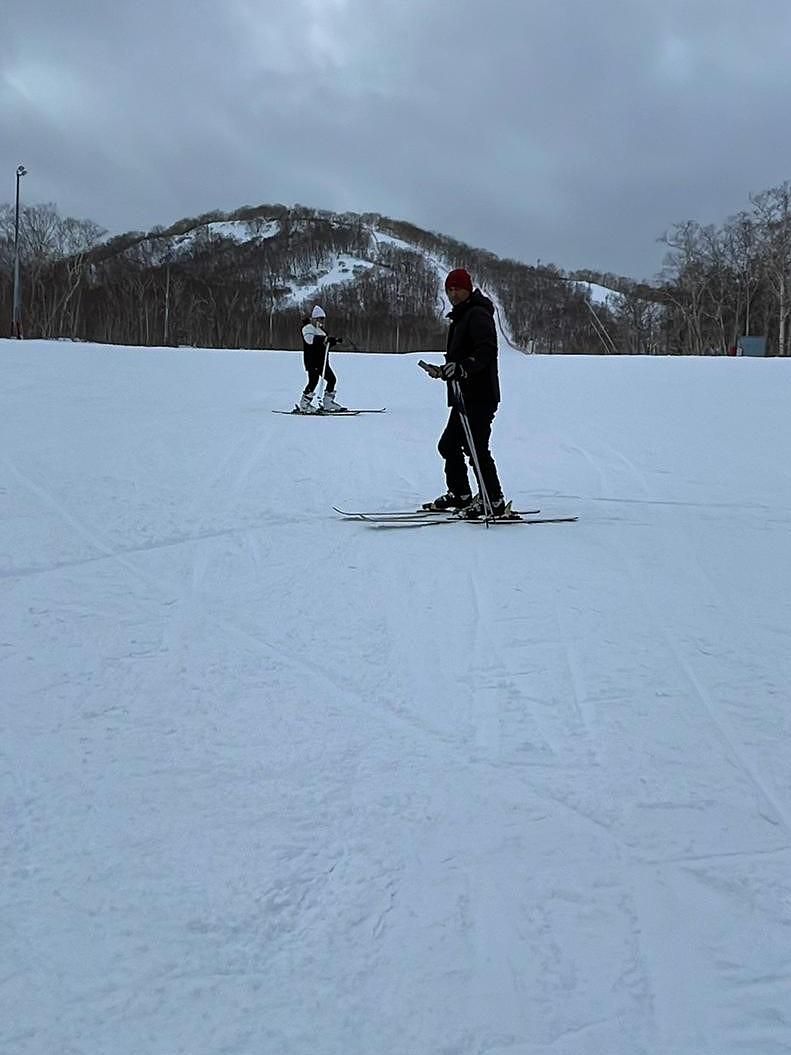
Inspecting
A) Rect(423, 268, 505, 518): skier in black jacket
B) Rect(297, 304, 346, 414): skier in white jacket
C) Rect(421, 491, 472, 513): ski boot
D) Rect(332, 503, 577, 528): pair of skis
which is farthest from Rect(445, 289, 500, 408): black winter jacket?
Rect(297, 304, 346, 414): skier in white jacket

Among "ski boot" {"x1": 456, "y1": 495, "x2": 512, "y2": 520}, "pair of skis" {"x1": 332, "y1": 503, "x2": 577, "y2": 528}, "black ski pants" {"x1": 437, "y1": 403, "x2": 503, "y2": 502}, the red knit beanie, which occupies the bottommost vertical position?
"pair of skis" {"x1": 332, "y1": 503, "x2": 577, "y2": 528}

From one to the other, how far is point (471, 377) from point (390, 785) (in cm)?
458

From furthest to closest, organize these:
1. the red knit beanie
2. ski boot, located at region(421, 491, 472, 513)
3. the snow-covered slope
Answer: ski boot, located at region(421, 491, 472, 513)
the red knit beanie
the snow-covered slope

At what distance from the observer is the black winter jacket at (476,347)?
6680 mm

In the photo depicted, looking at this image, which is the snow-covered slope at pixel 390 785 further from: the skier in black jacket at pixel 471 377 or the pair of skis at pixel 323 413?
the pair of skis at pixel 323 413

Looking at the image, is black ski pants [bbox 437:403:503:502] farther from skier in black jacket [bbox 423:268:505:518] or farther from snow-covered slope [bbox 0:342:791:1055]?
snow-covered slope [bbox 0:342:791:1055]

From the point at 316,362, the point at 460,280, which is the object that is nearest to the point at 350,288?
the point at 316,362

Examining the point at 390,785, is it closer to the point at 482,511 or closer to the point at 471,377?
the point at 482,511

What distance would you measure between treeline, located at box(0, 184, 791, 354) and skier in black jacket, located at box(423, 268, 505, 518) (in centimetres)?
956

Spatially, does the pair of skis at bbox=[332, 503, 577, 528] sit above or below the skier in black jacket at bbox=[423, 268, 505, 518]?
below

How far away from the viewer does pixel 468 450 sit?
22.8 feet

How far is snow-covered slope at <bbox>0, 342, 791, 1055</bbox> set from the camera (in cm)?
196

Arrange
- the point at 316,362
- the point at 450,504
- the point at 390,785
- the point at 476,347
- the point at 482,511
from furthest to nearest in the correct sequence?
the point at 316,362
the point at 450,504
the point at 482,511
the point at 476,347
the point at 390,785

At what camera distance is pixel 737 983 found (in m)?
2.03
